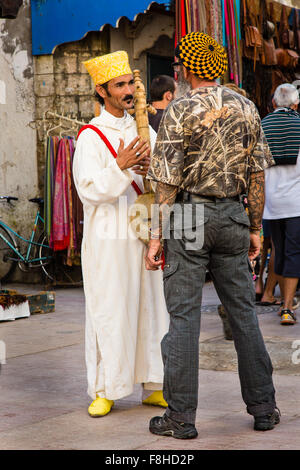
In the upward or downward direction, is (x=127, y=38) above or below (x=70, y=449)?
above

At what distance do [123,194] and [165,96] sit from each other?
10.9 ft

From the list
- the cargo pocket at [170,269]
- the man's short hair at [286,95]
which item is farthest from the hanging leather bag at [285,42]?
the cargo pocket at [170,269]

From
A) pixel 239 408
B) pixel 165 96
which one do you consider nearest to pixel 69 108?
pixel 165 96

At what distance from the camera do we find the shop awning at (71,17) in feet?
30.7

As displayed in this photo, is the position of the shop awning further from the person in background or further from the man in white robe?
the man in white robe

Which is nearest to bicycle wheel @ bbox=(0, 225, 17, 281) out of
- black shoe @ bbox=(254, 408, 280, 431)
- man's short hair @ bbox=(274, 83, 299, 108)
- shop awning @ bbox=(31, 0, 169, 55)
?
shop awning @ bbox=(31, 0, 169, 55)

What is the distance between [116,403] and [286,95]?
11.9ft

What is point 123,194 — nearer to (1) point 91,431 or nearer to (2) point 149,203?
(2) point 149,203

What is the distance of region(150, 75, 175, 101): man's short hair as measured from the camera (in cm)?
768

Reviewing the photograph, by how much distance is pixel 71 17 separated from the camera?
9.82 metres

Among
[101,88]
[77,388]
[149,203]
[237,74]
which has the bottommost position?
[77,388]

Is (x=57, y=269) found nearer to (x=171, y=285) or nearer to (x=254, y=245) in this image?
(x=254, y=245)

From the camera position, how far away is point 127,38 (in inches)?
414

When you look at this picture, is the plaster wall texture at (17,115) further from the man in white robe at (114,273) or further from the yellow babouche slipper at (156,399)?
the yellow babouche slipper at (156,399)
